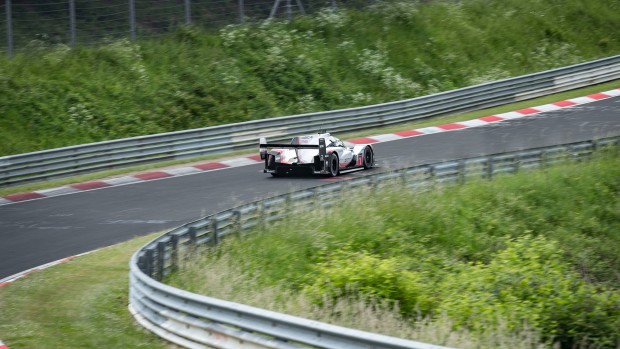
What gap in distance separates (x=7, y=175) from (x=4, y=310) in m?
10.3

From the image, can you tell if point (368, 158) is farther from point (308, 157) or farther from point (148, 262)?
point (148, 262)

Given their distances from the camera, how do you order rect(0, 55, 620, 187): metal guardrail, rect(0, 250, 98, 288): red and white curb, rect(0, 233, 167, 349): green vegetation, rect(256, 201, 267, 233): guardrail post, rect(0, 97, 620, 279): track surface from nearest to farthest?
rect(0, 233, 167, 349): green vegetation
rect(0, 250, 98, 288): red and white curb
rect(256, 201, 267, 233): guardrail post
rect(0, 97, 620, 279): track surface
rect(0, 55, 620, 187): metal guardrail

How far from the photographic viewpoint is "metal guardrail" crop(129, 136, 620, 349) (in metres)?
8.28

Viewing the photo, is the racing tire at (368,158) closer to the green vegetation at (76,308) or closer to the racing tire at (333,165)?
the racing tire at (333,165)

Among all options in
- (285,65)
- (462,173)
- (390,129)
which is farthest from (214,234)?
(285,65)

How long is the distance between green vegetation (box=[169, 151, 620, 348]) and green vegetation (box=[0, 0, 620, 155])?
11765mm

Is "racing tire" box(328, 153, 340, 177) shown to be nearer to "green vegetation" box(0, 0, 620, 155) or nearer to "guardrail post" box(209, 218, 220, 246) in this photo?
"guardrail post" box(209, 218, 220, 246)

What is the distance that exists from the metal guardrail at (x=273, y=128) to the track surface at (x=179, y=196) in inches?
84.5

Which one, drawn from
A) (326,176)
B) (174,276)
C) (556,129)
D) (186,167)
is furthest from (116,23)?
(174,276)

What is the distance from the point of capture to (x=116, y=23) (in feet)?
96.2

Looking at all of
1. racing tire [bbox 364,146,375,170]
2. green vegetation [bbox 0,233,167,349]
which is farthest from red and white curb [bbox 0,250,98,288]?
racing tire [bbox 364,146,375,170]

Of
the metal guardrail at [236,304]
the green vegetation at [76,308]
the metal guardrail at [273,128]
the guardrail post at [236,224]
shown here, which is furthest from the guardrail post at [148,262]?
the metal guardrail at [273,128]

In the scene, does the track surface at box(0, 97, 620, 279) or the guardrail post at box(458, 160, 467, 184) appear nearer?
the track surface at box(0, 97, 620, 279)

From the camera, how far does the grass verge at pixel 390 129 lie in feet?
71.4
